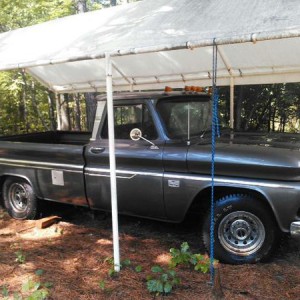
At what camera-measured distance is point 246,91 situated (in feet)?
36.2

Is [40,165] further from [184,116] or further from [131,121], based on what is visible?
[184,116]

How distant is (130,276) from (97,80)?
4486mm

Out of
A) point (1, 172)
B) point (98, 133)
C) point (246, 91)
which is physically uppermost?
point (246, 91)

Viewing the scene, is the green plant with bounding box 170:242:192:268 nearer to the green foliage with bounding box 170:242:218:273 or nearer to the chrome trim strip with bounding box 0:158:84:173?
the green foliage with bounding box 170:242:218:273

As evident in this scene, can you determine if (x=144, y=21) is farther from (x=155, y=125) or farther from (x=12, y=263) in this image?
(x=12, y=263)

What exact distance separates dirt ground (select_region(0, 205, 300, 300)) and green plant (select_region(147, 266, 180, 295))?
6cm

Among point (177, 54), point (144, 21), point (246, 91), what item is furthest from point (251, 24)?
point (246, 91)

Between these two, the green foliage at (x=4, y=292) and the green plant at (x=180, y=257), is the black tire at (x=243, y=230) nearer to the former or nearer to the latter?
the green plant at (x=180, y=257)

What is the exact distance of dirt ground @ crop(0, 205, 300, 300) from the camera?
3.49m

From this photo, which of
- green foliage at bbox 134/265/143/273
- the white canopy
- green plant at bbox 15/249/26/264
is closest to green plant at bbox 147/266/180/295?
green foliage at bbox 134/265/143/273

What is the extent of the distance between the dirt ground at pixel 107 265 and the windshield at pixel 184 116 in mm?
1352

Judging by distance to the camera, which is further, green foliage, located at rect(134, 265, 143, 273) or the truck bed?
the truck bed

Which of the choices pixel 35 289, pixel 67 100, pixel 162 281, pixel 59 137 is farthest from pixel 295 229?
pixel 67 100

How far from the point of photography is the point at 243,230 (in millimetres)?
3980
